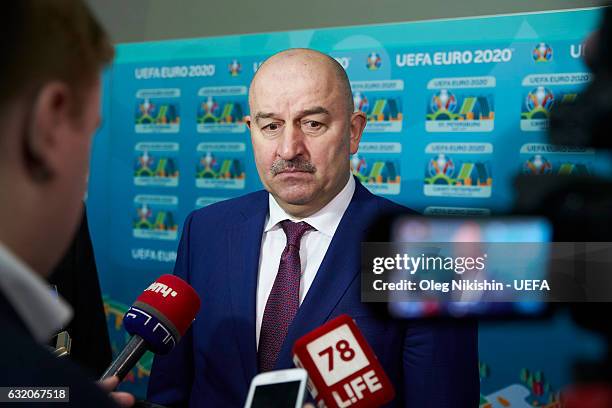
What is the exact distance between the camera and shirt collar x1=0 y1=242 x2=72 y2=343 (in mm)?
650

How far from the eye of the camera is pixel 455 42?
Answer: 2.37m

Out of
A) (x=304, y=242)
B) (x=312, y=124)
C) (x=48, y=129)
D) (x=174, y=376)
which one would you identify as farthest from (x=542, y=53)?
(x=48, y=129)

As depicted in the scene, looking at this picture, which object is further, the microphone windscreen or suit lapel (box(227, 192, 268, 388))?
suit lapel (box(227, 192, 268, 388))

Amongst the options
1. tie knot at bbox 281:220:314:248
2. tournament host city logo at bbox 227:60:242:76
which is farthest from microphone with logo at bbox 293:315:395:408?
tournament host city logo at bbox 227:60:242:76


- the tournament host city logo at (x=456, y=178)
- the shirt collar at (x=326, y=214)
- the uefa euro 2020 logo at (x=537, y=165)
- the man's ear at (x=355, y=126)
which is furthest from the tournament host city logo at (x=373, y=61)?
the shirt collar at (x=326, y=214)

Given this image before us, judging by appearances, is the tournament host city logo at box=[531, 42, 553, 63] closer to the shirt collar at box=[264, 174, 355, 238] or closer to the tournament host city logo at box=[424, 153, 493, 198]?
the tournament host city logo at box=[424, 153, 493, 198]

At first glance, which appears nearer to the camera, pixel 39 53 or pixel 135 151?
pixel 39 53

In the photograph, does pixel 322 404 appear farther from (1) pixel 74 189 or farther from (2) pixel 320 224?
(2) pixel 320 224

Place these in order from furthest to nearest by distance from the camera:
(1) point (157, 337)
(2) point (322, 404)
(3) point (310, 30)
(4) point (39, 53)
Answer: (3) point (310, 30), (1) point (157, 337), (2) point (322, 404), (4) point (39, 53)

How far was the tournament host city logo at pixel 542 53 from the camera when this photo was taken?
2225 mm

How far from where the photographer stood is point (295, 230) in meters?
1.69

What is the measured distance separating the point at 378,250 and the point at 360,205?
12 centimetres

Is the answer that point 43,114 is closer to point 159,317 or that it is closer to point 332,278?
point 159,317

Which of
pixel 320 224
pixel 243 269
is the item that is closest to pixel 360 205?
pixel 320 224
